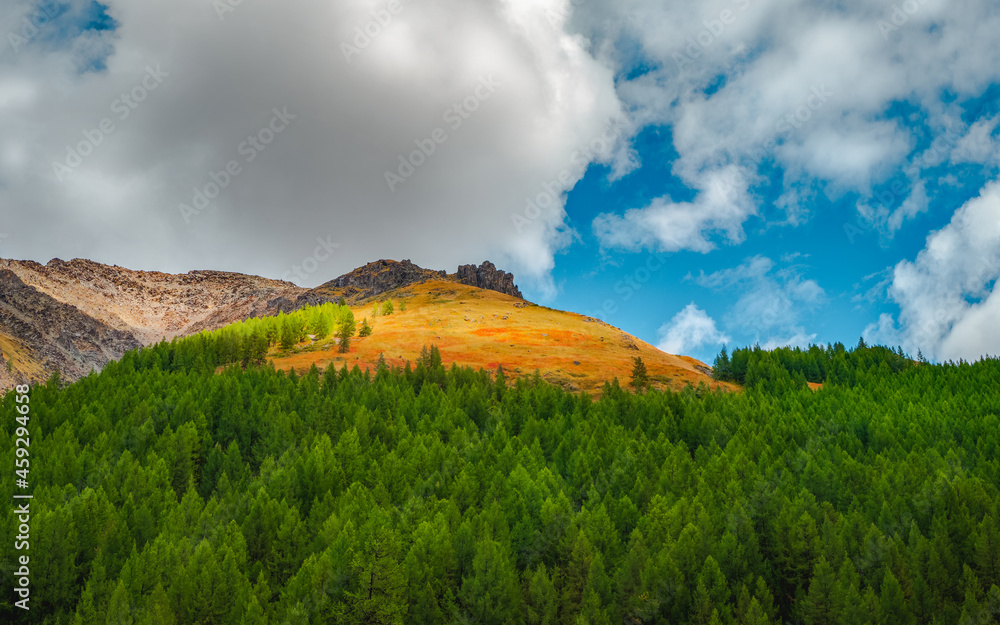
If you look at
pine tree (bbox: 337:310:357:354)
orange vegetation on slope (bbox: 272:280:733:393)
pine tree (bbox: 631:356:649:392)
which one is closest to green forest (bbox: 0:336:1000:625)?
pine tree (bbox: 631:356:649:392)

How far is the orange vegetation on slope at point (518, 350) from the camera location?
9669 cm

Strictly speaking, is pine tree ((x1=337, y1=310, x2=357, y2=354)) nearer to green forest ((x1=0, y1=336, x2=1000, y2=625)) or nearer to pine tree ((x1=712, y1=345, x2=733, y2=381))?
green forest ((x1=0, y1=336, x2=1000, y2=625))

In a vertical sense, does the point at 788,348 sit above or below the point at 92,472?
above

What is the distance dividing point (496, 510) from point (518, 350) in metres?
76.2

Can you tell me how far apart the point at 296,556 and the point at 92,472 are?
85.3 ft

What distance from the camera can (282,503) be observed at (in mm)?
40875

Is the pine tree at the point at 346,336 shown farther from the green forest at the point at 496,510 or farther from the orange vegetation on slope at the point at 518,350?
the green forest at the point at 496,510

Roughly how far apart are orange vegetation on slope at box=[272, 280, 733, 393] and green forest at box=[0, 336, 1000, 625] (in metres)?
21.1

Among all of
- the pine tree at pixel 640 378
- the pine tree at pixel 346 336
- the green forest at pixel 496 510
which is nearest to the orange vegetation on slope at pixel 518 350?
the pine tree at pixel 346 336

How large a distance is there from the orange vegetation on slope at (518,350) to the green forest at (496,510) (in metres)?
21.1

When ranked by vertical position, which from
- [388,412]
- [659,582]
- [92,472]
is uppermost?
[388,412]

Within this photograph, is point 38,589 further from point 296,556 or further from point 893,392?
point 893,392

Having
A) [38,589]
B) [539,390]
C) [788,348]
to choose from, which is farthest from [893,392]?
[38,589]

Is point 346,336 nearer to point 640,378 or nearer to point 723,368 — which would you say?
point 640,378
